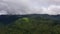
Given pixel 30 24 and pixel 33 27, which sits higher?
pixel 30 24

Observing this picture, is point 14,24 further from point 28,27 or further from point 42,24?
point 42,24

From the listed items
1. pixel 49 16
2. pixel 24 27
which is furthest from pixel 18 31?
pixel 49 16

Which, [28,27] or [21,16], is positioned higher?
[21,16]

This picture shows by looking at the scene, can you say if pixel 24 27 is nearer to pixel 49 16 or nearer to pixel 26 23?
pixel 26 23
